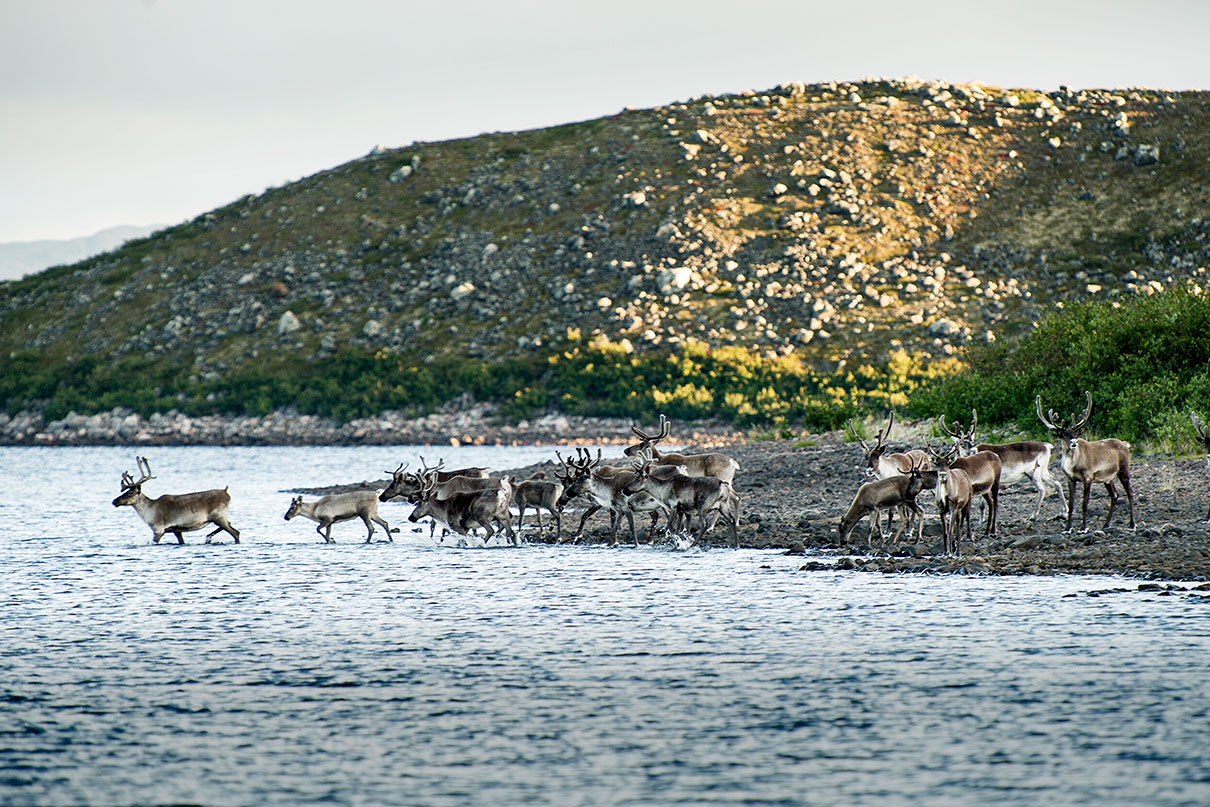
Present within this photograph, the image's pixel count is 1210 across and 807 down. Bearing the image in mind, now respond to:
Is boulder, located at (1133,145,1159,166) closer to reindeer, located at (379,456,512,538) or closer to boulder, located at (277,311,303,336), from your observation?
boulder, located at (277,311,303,336)

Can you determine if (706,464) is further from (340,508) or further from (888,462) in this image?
(340,508)

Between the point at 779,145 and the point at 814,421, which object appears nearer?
the point at 814,421

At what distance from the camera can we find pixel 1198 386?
97.7 feet

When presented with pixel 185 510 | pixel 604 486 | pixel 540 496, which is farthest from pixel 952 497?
pixel 185 510

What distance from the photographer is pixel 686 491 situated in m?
22.7

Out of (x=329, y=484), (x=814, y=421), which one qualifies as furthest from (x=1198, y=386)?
(x=329, y=484)

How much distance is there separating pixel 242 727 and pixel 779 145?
8978cm

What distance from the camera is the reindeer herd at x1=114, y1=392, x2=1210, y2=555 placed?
20188 millimetres

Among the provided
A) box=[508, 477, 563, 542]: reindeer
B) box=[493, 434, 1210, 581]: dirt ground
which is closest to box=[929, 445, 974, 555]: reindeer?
box=[493, 434, 1210, 581]: dirt ground

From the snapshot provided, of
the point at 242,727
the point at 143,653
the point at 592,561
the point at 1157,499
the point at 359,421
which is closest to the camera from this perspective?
the point at 242,727

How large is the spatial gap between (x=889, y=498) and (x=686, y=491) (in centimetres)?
392

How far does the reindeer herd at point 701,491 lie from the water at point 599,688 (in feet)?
6.27

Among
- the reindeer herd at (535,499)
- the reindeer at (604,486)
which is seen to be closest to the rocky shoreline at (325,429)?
the reindeer herd at (535,499)

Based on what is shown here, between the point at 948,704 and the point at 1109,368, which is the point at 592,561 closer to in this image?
the point at 948,704
